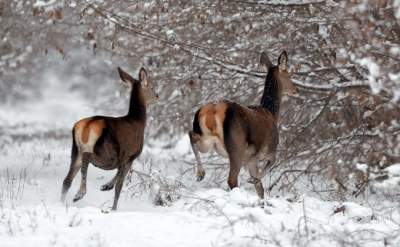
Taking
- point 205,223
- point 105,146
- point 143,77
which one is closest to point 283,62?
point 143,77

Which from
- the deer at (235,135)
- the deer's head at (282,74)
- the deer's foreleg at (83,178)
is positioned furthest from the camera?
the deer's head at (282,74)

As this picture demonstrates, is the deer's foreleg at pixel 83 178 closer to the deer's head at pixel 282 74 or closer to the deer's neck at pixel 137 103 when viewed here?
the deer's neck at pixel 137 103

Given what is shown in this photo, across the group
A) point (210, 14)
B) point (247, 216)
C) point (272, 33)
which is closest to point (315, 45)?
point (272, 33)

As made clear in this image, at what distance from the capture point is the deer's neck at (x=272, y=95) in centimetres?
1091

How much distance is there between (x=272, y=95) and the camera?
1100cm

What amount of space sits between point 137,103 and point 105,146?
124 cm

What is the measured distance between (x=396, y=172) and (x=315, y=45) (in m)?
6.97

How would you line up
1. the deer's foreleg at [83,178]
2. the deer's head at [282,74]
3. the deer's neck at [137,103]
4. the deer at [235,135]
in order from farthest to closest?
the deer's head at [282,74] → the deer's neck at [137,103] → the deer at [235,135] → the deer's foreleg at [83,178]

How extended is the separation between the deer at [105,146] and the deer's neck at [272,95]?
1.83 metres

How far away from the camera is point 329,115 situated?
12891 mm

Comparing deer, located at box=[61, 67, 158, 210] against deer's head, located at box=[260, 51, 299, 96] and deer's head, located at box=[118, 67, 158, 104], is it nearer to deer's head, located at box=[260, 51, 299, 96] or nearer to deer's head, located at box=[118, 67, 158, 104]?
deer's head, located at box=[118, 67, 158, 104]

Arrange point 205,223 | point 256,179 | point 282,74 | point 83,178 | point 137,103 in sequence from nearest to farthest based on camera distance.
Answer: point 205,223, point 83,178, point 256,179, point 137,103, point 282,74

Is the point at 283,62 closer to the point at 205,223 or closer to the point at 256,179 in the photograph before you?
the point at 256,179

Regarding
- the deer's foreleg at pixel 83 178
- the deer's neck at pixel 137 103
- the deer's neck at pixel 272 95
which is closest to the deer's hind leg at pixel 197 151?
the deer's neck at pixel 137 103
